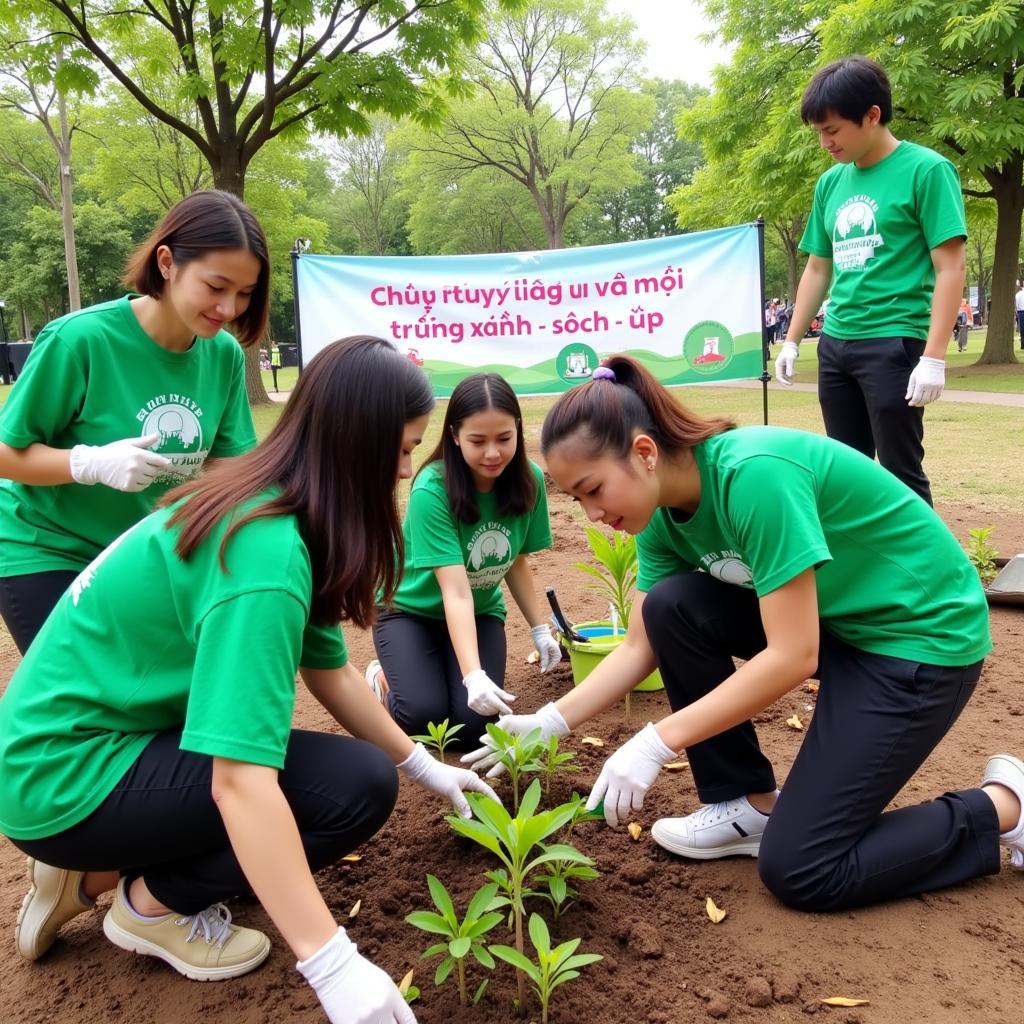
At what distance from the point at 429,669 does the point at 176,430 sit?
117 cm

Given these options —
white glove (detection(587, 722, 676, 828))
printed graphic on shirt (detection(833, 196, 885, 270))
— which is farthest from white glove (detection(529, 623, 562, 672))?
printed graphic on shirt (detection(833, 196, 885, 270))

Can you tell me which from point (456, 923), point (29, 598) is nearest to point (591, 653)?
point (456, 923)

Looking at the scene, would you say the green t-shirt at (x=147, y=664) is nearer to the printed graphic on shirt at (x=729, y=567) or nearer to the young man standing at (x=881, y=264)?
the printed graphic on shirt at (x=729, y=567)

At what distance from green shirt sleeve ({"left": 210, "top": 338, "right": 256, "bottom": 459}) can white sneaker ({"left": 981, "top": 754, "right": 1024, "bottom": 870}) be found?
213cm

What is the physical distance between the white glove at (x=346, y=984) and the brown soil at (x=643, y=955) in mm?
297

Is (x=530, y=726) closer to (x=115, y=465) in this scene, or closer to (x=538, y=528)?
(x=538, y=528)

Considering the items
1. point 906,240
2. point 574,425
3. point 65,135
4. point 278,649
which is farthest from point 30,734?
point 65,135

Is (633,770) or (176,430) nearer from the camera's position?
(633,770)

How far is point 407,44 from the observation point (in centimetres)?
1068

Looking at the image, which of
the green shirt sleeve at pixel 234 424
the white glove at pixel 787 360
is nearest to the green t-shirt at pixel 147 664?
the green shirt sleeve at pixel 234 424

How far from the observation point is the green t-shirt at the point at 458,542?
288 cm

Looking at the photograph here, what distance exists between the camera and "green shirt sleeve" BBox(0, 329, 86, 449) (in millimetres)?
2170

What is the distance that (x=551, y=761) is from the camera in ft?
6.73

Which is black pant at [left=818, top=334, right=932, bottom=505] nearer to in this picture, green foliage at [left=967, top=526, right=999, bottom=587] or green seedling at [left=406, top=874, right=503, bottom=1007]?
green foliage at [left=967, top=526, right=999, bottom=587]
